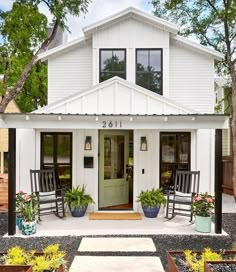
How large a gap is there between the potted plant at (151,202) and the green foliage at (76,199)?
1.43 meters

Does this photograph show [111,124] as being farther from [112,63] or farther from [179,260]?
[179,260]

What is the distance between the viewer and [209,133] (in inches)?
376

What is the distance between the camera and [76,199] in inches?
354

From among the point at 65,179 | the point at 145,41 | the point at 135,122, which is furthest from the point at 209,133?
the point at 65,179

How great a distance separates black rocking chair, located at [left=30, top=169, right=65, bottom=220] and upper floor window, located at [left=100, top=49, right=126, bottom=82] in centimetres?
356

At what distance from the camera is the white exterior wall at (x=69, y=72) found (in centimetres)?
1102

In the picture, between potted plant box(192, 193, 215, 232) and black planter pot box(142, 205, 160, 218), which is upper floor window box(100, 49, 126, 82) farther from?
potted plant box(192, 193, 215, 232)

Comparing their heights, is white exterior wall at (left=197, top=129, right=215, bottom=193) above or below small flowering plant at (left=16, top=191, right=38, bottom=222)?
above

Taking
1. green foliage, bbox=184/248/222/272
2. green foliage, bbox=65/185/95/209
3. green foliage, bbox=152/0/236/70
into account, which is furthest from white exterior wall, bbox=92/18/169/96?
green foliage, bbox=184/248/222/272

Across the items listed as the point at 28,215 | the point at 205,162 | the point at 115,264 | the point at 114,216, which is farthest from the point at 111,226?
the point at 205,162

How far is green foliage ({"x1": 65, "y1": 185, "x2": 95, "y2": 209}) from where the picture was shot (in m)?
8.92

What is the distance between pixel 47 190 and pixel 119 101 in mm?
3057

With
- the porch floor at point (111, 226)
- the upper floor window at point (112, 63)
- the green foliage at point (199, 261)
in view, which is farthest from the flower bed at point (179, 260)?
the upper floor window at point (112, 63)

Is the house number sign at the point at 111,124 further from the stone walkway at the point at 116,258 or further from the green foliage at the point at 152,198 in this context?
the stone walkway at the point at 116,258
